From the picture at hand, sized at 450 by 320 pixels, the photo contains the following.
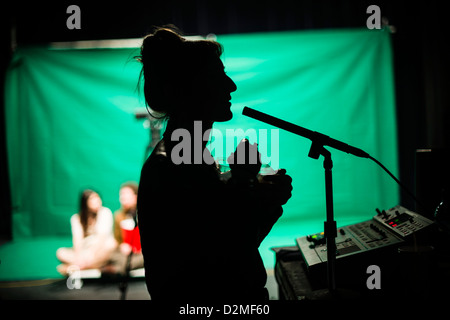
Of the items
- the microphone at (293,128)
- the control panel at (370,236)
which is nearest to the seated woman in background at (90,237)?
the control panel at (370,236)

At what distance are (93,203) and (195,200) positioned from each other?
9.48 ft

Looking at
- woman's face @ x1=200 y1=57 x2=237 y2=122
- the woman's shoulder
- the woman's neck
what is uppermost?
woman's face @ x1=200 y1=57 x2=237 y2=122

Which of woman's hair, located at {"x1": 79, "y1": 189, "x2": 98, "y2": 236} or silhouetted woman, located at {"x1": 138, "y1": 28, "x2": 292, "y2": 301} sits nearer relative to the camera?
silhouetted woman, located at {"x1": 138, "y1": 28, "x2": 292, "y2": 301}

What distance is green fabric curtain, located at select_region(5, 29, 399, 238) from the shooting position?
3217mm

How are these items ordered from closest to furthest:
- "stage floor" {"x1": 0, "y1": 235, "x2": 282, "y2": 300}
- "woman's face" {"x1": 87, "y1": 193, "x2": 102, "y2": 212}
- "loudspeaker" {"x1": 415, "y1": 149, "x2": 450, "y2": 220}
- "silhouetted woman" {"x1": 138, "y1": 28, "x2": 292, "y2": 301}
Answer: "silhouetted woman" {"x1": 138, "y1": 28, "x2": 292, "y2": 301} < "loudspeaker" {"x1": 415, "y1": 149, "x2": 450, "y2": 220} < "stage floor" {"x1": 0, "y1": 235, "x2": 282, "y2": 300} < "woman's face" {"x1": 87, "y1": 193, "x2": 102, "y2": 212}

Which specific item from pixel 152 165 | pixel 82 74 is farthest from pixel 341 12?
pixel 152 165

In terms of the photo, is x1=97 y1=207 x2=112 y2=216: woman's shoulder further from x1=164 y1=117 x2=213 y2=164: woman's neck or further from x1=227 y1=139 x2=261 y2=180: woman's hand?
x1=227 y1=139 x2=261 y2=180: woman's hand

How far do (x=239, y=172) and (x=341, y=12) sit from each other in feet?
10.7

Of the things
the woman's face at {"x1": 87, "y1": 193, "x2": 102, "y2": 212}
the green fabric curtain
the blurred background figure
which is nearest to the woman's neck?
the green fabric curtain

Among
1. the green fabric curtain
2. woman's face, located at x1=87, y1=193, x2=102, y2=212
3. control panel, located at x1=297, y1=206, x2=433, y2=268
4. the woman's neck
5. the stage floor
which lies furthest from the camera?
woman's face, located at x1=87, y1=193, x2=102, y2=212

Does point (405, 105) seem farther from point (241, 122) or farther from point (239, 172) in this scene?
point (239, 172)

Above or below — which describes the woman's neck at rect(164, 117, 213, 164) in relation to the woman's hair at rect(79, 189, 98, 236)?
above

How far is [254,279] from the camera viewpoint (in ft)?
2.94
